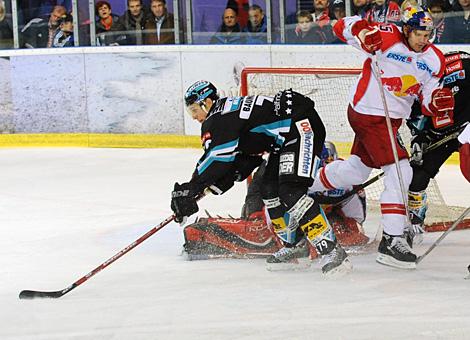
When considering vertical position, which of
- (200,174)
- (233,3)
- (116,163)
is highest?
(233,3)

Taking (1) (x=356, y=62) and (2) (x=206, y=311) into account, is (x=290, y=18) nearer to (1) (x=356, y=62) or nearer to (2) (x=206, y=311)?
(1) (x=356, y=62)

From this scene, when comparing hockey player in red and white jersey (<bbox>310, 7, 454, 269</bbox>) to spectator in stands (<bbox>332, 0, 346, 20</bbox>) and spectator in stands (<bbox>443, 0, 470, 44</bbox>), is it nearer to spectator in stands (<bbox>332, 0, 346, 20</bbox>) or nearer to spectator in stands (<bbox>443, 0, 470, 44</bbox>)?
spectator in stands (<bbox>443, 0, 470, 44</bbox>)

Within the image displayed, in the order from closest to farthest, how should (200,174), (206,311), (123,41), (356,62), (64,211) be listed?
1. (206,311)
2. (200,174)
3. (64,211)
4. (356,62)
5. (123,41)

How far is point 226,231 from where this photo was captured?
15.9 ft

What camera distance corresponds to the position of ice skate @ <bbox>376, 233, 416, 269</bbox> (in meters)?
4.34

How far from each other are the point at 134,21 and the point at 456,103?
5140mm

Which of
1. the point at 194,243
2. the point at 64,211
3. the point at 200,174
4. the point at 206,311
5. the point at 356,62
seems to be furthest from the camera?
the point at 356,62

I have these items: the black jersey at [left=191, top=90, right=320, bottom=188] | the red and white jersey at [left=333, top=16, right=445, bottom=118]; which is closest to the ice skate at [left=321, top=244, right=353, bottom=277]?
the black jersey at [left=191, top=90, right=320, bottom=188]

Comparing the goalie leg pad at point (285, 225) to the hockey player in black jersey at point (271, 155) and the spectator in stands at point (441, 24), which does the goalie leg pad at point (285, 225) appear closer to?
the hockey player in black jersey at point (271, 155)

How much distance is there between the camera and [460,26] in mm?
7500

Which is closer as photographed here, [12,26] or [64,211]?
[64,211]

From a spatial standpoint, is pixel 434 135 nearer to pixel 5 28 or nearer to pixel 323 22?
pixel 323 22

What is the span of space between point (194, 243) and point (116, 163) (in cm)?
363

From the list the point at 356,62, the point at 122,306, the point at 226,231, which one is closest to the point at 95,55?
the point at 356,62
